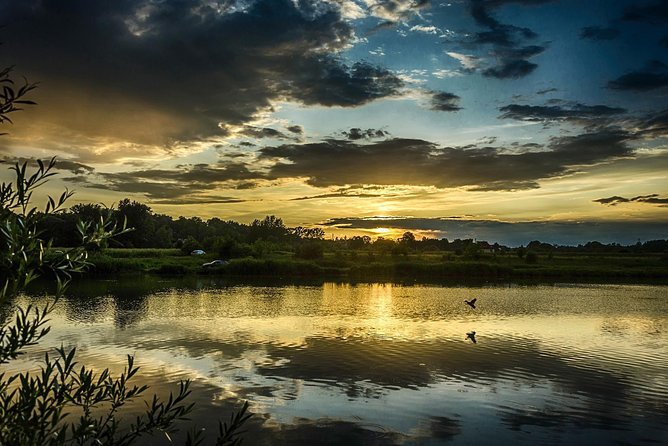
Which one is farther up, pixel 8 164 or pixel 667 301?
pixel 8 164

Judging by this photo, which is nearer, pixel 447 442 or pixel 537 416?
pixel 447 442

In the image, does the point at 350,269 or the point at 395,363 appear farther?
the point at 350,269

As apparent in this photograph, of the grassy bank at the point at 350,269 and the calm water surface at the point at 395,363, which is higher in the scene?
the grassy bank at the point at 350,269

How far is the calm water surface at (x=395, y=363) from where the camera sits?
61.5 ft

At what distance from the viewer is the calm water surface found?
18750 millimetres

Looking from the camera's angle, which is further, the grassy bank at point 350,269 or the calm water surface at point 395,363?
the grassy bank at point 350,269

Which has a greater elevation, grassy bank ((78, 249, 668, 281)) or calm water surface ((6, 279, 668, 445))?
grassy bank ((78, 249, 668, 281))

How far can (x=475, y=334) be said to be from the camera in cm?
3775

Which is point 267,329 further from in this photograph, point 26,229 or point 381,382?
point 26,229

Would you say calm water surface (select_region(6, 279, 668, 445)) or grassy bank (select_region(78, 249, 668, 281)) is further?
grassy bank (select_region(78, 249, 668, 281))

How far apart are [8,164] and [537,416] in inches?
797

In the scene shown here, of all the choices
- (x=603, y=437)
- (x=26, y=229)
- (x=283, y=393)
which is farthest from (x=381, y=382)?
(x=26, y=229)

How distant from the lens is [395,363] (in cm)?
2809

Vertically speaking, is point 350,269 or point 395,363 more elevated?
point 350,269
